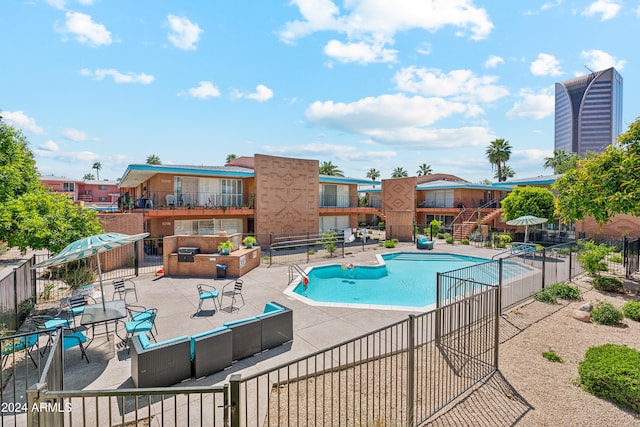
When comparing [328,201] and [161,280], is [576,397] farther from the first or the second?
[328,201]

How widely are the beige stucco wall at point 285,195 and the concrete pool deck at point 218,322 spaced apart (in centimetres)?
973

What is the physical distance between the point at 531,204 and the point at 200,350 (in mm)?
25955

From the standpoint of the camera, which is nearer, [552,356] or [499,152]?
[552,356]

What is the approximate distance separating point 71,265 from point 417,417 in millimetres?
14875

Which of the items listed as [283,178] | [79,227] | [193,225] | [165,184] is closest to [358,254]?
[283,178]

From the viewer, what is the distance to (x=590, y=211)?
12.8m

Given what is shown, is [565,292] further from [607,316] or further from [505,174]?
[505,174]

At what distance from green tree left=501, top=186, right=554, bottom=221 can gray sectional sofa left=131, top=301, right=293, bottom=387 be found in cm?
2362

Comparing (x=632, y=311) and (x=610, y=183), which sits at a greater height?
(x=610, y=183)

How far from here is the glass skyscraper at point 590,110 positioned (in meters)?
110

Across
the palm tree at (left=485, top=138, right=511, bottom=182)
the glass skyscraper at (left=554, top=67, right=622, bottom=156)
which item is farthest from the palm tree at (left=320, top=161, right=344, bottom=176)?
the glass skyscraper at (left=554, top=67, right=622, bottom=156)

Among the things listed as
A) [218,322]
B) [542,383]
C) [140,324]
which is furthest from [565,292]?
[140,324]

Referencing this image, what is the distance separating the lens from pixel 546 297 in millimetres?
10992

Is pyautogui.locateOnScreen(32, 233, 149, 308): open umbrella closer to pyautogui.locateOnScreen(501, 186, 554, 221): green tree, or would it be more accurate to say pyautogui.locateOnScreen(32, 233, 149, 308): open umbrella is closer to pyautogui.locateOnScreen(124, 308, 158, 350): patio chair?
pyautogui.locateOnScreen(124, 308, 158, 350): patio chair
